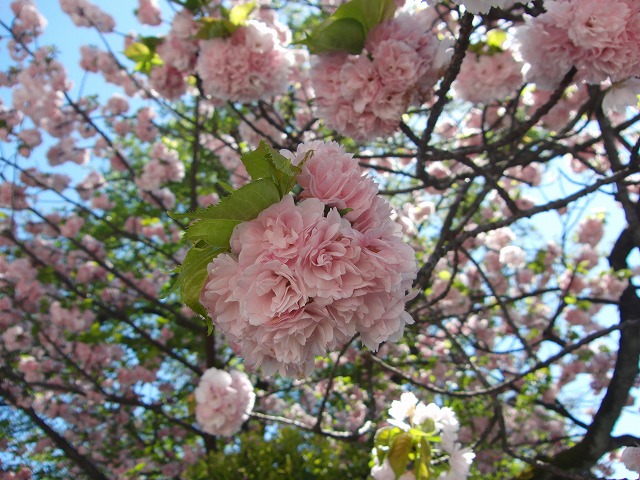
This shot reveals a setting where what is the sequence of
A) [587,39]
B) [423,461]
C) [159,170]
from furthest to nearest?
[159,170] < [423,461] < [587,39]

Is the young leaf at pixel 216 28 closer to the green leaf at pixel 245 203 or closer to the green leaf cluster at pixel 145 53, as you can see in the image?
the green leaf cluster at pixel 145 53

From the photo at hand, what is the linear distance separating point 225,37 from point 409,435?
2005mm

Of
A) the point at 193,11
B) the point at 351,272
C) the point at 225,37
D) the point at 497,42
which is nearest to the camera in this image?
the point at 351,272

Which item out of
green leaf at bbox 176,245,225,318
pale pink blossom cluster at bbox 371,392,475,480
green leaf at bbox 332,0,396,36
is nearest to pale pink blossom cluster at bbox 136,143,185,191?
green leaf at bbox 332,0,396,36

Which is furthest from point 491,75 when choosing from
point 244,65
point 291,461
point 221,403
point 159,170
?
point 159,170

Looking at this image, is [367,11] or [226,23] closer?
[367,11]

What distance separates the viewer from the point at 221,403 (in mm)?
3463

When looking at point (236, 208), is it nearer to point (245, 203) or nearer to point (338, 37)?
point (245, 203)

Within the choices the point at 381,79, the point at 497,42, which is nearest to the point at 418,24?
the point at 381,79

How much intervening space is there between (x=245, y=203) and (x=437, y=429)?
4.37 ft

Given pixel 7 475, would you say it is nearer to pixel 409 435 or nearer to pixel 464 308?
pixel 409 435

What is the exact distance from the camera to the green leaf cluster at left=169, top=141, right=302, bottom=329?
986 millimetres

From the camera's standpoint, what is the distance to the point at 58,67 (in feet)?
17.8

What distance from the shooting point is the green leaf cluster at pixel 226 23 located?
254 cm
